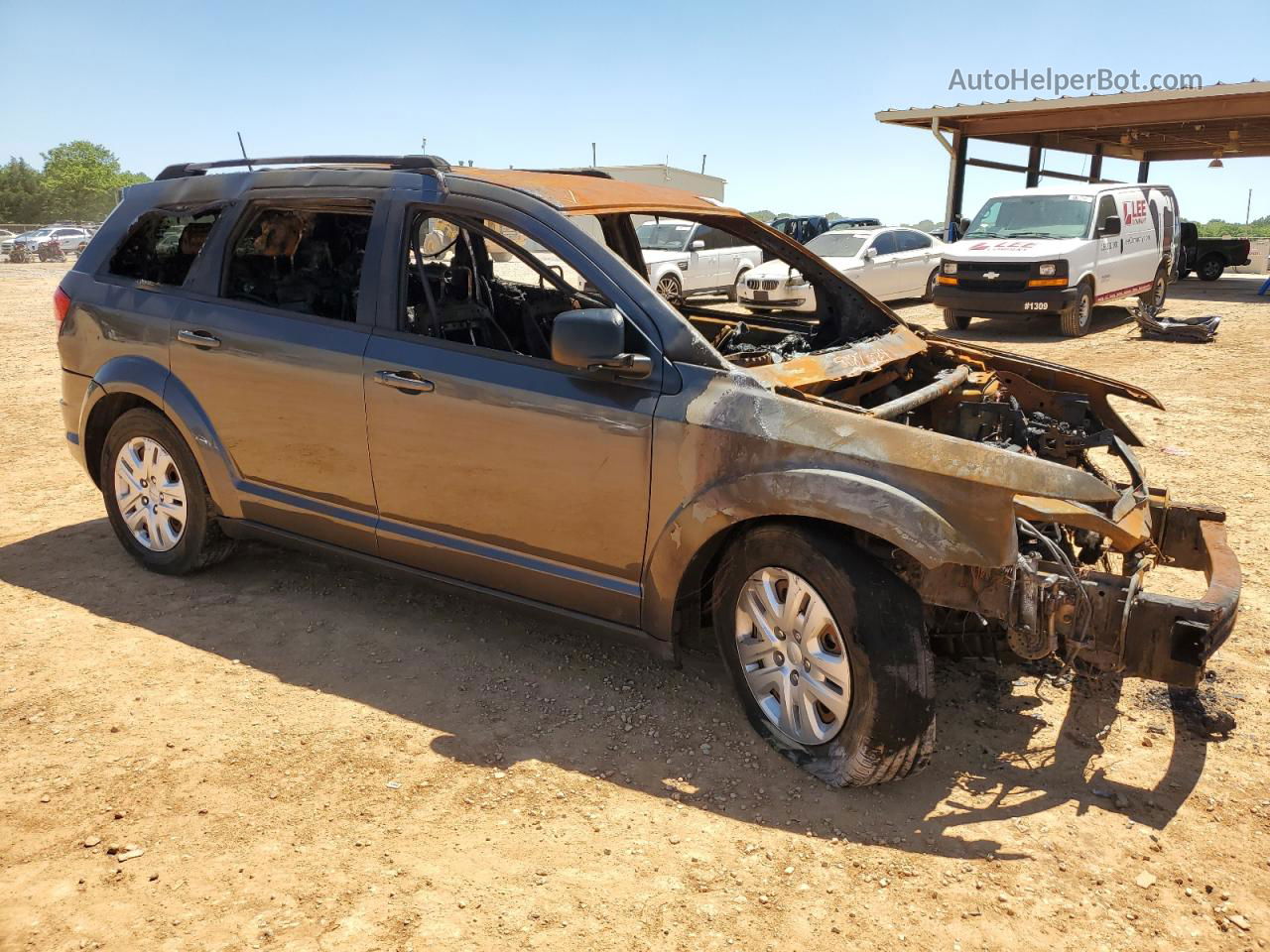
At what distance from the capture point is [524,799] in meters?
3.12

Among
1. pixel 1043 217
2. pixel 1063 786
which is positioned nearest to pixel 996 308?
pixel 1043 217

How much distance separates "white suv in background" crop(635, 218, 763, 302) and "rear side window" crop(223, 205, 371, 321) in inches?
457

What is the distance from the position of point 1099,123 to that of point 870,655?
21920mm

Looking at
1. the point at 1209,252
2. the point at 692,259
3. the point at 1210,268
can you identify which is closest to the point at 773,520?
the point at 692,259

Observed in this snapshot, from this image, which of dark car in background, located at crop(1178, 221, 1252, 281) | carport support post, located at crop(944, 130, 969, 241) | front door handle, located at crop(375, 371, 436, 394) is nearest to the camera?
front door handle, located at crop(375, 371, 436, 394)

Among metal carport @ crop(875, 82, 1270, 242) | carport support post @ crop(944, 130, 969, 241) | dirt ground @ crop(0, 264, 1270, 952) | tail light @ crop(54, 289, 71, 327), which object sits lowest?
dirt ground @ crop(0, 264, 1270, 952)

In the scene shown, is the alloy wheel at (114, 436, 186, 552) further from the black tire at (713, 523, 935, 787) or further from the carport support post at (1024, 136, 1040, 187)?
the carport support post at (1024, 136, 1040, 187)

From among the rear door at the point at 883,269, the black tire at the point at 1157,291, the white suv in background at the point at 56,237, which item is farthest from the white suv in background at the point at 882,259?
the white suv in background at the point at 56,237

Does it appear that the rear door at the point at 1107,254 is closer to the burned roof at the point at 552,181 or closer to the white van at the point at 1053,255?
the white van at the point at 1053,255

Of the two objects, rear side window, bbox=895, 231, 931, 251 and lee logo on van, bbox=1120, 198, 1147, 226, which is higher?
lee logo on van, bbox=1120, 198, 1147, 226

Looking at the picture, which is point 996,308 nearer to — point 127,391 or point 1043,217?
point 1043,217

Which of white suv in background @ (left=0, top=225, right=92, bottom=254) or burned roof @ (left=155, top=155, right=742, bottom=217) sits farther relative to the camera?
white suv in background @ (left=0, top=225, right=92, bottom=254)

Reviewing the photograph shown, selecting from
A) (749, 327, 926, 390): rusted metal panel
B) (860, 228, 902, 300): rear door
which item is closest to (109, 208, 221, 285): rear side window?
(749, 327, 926, 390): rusted metal panel

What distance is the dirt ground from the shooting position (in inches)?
102
